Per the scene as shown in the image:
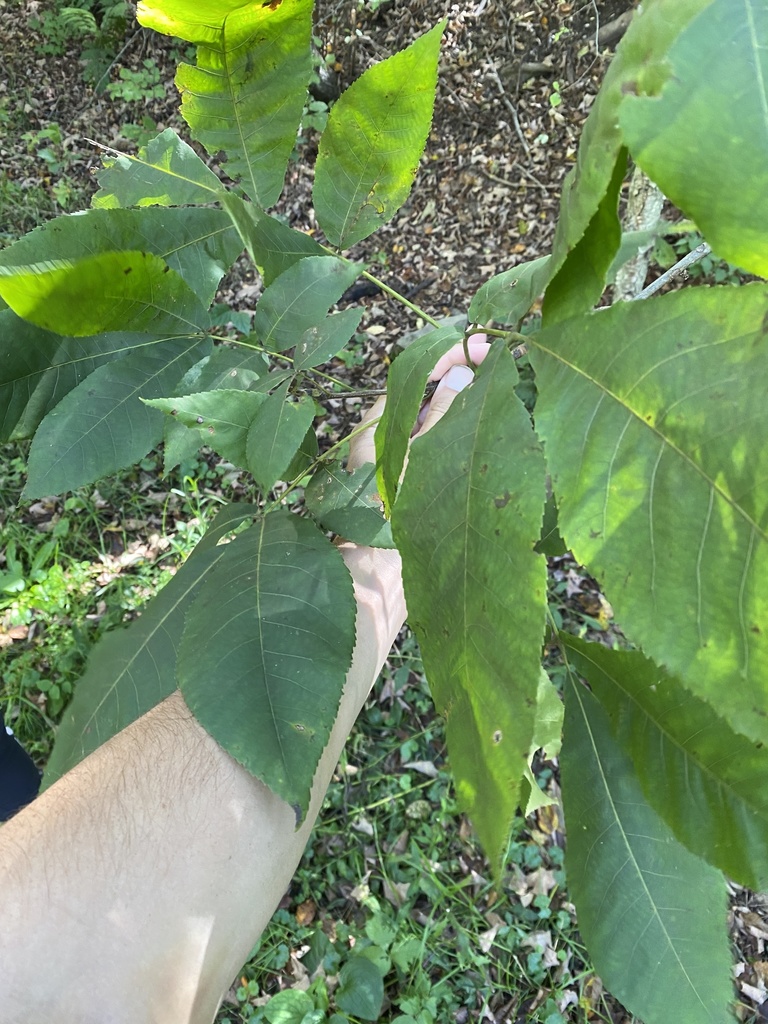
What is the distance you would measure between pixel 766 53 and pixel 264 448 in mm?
628

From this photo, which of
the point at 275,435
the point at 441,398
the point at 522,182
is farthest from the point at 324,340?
the point at 522,182

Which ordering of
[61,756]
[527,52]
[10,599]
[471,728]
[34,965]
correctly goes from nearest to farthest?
[471,728]
[34,965]
[61,756]
[10,599]
[527,52]

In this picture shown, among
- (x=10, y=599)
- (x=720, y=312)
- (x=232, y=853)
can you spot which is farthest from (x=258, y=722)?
(x=10, y=599)

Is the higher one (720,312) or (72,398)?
(72,398)

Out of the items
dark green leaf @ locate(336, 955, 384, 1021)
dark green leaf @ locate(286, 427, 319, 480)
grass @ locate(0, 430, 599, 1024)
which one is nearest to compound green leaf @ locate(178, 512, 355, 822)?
dark green leaf @ locate(286, 427, 319, 480)

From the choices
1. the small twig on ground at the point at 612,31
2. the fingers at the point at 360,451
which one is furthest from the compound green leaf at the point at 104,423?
the small twig on ground at the point at 612,31

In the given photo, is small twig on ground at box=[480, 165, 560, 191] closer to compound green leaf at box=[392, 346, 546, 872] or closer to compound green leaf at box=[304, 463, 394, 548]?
compound green leaf at box=[304, 463, 394, 548]

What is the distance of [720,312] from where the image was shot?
40 cm

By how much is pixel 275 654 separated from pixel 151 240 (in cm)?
60

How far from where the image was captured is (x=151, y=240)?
35.8 inches

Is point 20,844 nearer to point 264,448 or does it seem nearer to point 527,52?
point 264,448

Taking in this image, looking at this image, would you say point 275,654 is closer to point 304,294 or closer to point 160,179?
point 304,294

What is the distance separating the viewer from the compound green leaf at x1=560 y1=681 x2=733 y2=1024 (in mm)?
667

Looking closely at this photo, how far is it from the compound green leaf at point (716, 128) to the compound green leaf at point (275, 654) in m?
0.59
